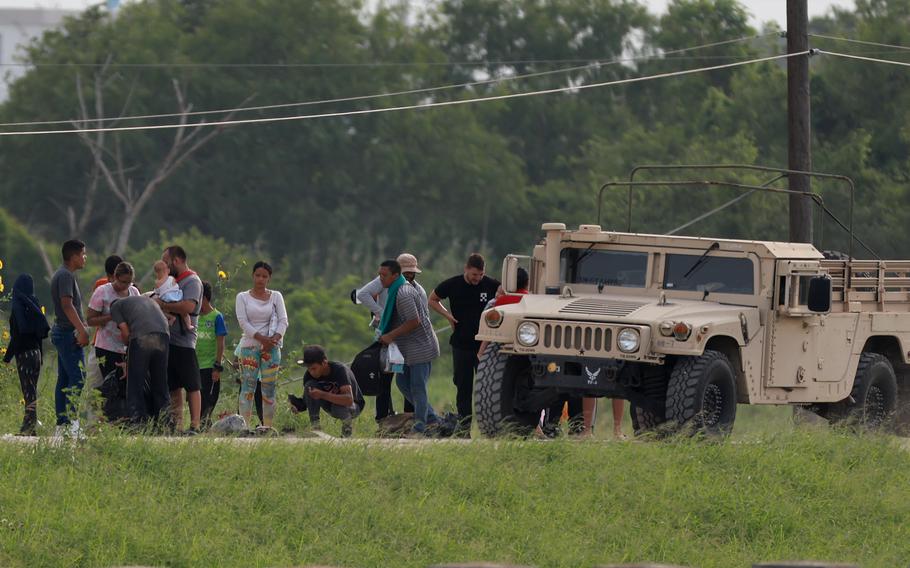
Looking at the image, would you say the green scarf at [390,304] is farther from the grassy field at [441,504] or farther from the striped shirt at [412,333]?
the grassy field at [441,504]

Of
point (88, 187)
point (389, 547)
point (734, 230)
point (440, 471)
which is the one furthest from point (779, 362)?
point (88, 187)

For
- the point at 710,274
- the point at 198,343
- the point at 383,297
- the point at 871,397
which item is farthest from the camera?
the point at 871,397

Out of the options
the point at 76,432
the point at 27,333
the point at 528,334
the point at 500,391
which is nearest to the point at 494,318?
the point at 528,334

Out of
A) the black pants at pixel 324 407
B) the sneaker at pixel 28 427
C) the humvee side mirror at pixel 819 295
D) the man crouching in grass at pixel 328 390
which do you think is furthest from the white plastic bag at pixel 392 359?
the humvee side mirror at pixel 819 295

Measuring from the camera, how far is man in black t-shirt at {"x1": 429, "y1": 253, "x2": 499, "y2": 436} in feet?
55.5

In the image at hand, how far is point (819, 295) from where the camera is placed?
619 inches

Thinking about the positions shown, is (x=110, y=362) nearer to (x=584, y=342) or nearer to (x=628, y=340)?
(x=584, y=342)

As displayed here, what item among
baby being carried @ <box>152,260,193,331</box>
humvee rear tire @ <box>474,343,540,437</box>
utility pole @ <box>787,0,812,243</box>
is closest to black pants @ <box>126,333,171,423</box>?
baby being carried @ <box>152,260,193,331</box>

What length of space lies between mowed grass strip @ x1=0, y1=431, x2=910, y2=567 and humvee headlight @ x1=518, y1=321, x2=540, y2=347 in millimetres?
911

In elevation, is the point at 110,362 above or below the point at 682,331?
below

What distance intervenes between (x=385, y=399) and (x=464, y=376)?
28.6 inches

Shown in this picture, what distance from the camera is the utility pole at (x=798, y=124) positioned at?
21.6 metres

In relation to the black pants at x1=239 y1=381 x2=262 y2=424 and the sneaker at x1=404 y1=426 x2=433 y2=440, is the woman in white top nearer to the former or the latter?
the black pants at x1=239 y1=381 x2=262 y2=424

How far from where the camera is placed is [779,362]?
634 inches
